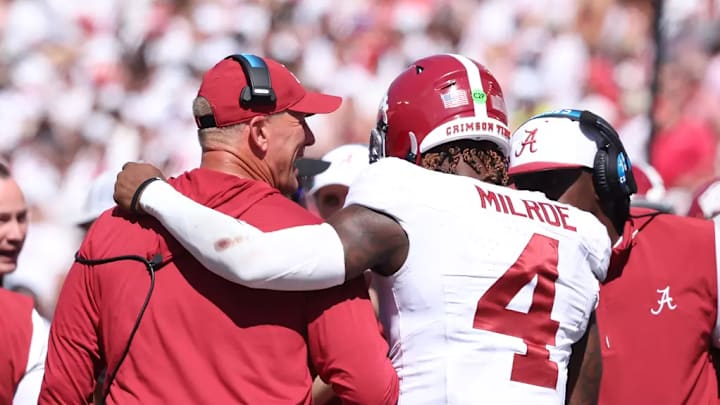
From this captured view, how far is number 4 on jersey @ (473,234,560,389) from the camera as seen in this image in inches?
115

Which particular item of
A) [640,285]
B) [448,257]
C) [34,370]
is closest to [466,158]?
[448,257]

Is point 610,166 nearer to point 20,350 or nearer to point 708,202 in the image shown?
point 708,202

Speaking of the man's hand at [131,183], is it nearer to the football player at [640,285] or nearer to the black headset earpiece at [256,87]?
the black headset earpiece at [256,87]

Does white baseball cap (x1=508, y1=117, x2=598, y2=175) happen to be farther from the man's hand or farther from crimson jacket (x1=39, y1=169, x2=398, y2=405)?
the man's hand

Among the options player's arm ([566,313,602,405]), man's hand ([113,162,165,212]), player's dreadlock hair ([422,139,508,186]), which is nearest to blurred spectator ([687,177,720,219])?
player's arm ([566,313,602,405])

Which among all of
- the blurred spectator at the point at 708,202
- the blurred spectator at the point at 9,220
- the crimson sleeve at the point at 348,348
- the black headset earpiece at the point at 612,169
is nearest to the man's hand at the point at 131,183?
the crimson sleeve at the point at 348,348

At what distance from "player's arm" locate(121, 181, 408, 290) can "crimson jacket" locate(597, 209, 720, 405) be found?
47.7 inches

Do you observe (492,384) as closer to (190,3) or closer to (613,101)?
(613,101)

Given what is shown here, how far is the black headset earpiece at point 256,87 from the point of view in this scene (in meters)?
2.96

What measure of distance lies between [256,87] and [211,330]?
646mm

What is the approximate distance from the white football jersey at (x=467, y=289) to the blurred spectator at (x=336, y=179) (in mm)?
2088

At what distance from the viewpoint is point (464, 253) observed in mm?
2891

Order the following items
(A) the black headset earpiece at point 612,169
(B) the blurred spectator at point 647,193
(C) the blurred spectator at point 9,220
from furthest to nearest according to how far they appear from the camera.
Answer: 1. (B) the blurred spectator at point 647,193
2. (C) the blurred spectator at point 9,220
3. (A) the black headset earpiece at point 612,169

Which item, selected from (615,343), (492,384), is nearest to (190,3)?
(615,343)
